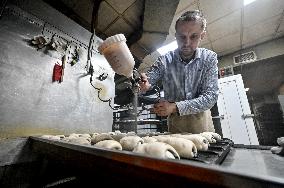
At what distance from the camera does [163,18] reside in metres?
3.69

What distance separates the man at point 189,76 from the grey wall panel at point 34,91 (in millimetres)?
1171

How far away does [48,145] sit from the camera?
1.20 m

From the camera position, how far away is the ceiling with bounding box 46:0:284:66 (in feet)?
12.4

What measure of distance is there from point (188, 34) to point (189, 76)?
0.46 metres

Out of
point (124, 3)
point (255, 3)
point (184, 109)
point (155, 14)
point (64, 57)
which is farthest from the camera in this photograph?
point (255, 3)

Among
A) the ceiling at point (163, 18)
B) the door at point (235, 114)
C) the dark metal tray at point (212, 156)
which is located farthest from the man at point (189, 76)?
the door at point (235, 114)

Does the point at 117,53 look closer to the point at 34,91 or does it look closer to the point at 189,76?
the point at 189,76

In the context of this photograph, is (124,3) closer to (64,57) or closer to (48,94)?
(64,57)

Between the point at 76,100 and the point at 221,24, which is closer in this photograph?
the point at 76,100

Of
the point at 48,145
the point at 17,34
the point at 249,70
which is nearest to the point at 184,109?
the point at 48,145

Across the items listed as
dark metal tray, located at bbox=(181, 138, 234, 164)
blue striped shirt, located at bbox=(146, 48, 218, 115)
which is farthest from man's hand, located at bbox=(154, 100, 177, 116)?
dark metal tray, located at bbox=(181, 138, 234, 164)

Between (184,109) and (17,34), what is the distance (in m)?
2.03

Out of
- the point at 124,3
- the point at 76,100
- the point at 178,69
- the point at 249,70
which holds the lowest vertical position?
the point at 76,100

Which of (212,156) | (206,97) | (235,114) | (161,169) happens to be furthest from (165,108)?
(235,114)
